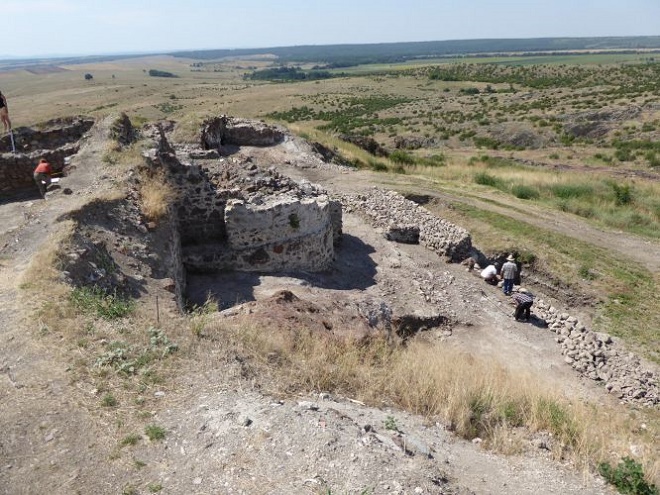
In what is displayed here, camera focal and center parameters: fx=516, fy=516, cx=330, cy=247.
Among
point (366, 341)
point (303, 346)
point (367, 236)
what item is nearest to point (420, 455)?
point (303, 346)

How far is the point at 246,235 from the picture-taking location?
1071 centimetres

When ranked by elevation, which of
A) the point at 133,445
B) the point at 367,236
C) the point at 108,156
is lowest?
the point at 367,236

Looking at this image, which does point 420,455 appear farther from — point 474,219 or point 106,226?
point 474,219

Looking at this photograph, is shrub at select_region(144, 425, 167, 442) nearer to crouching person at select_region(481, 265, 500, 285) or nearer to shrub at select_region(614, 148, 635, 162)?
crouching person at select_region(481, 265, 500, 285)

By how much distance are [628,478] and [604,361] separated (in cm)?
607

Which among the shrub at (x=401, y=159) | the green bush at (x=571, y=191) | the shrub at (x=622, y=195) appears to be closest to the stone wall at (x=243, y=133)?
the shrub at (x=401, y=159)

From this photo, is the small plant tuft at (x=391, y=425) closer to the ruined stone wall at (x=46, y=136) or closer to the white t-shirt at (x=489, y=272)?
the white t-shirt at (x=489, y=272)

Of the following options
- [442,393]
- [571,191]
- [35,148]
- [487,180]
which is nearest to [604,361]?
[442,393]

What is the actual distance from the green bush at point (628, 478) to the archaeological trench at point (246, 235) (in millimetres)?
5021

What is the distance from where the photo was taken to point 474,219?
16641mm

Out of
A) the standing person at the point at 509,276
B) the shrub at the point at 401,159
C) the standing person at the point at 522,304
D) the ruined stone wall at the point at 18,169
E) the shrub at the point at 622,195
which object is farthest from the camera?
the shrub at the point at 401,159

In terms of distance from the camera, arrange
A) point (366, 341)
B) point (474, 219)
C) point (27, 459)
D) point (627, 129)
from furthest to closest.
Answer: point (627, 129) < point (474, 219) < point (366, 341) < point (27, 459)

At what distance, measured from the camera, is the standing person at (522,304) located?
11.5 metres

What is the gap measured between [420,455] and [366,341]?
3.14 meters
